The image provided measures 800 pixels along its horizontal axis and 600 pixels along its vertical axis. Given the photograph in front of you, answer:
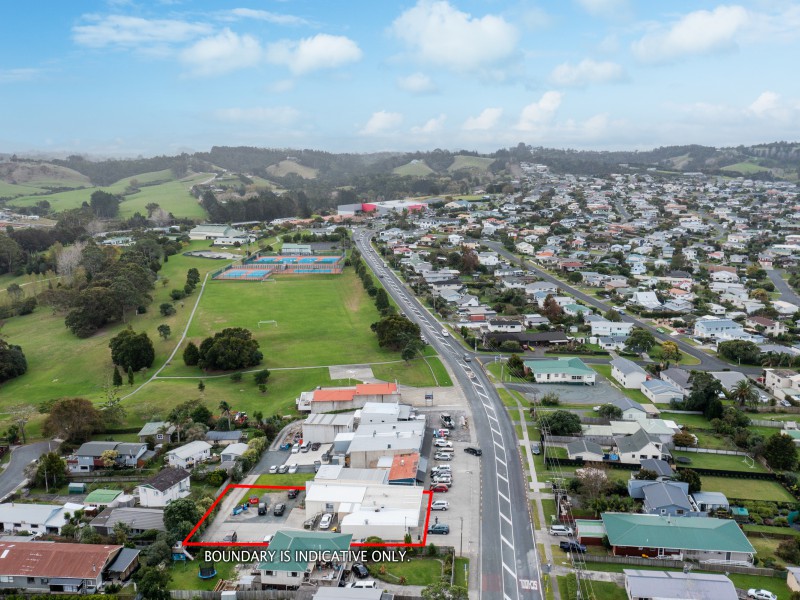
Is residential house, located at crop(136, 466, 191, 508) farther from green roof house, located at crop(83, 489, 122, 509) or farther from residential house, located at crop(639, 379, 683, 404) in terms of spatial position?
residential house, located at crop(639, 379, 683, 404)

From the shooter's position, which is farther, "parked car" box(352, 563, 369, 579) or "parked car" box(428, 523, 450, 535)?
"parked car" box(428, 523, 450, 535)

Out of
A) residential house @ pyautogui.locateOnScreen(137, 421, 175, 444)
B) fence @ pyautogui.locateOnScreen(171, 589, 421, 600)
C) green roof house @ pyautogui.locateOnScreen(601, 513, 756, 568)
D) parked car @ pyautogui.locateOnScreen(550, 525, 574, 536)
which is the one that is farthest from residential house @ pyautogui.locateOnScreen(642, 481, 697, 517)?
residential house @ pyautogui.locateOnScreen(137, 421, 175, 444)

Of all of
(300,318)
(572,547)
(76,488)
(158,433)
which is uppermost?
(300,318)

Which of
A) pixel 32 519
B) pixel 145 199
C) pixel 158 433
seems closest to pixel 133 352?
pixel 158 433

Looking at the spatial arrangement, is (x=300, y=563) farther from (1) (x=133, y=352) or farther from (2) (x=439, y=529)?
(1) (x=133, y=352)

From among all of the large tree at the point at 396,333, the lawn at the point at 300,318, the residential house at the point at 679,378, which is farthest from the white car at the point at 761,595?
the lawn at the point at 300,318

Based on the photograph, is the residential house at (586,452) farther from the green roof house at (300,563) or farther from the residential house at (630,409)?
the green roof house at (300,563)

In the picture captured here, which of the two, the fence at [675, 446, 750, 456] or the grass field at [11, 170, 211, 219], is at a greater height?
the grass field at [11, 170, 211, 219]
